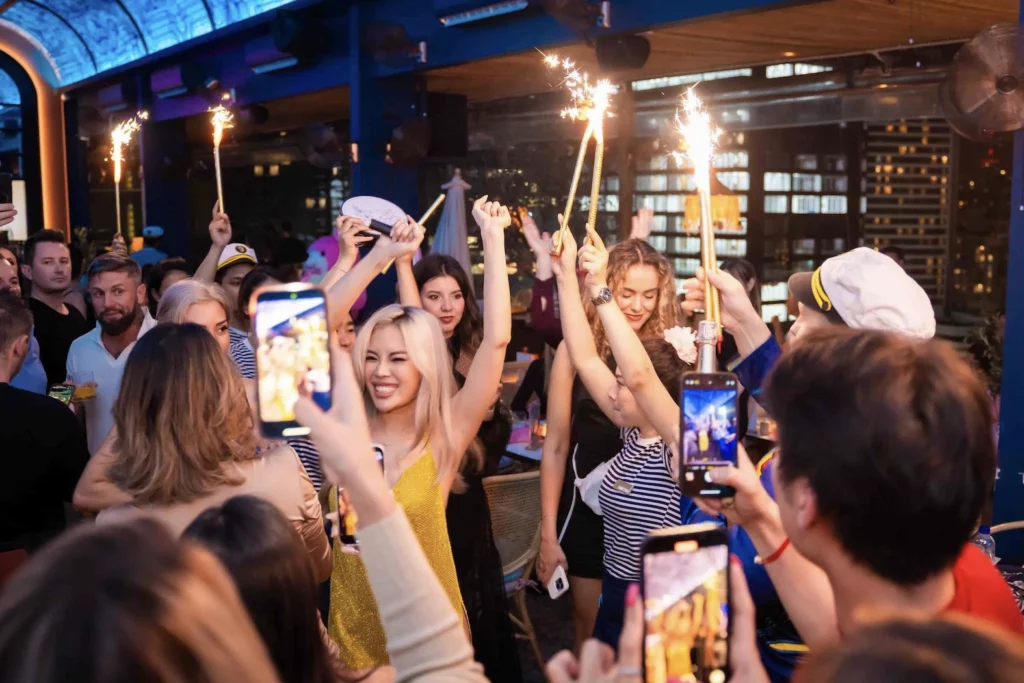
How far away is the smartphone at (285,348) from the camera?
1378mm

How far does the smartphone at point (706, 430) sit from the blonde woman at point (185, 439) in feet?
2.57

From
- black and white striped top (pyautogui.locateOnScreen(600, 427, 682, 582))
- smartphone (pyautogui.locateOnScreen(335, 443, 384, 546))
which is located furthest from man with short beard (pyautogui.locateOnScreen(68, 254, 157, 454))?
smartphone (pyautogui.locateOnScreen(335, 443, 384, 546))

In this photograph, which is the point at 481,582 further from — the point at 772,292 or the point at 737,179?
the point at 737,179

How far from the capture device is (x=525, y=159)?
9484 mm

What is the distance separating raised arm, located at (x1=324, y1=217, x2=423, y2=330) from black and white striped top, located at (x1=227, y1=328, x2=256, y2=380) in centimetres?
94

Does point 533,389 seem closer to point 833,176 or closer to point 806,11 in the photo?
point 806,11

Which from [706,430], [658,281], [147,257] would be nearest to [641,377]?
[706,430]

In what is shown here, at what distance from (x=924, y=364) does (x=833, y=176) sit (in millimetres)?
8268

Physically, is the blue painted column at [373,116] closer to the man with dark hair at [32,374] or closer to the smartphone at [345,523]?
the man with dark hair at [32,374]

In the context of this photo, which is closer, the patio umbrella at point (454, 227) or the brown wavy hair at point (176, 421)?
the brown wavy hair at point (176, 421)

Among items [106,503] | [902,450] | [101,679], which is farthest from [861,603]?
[106,503]

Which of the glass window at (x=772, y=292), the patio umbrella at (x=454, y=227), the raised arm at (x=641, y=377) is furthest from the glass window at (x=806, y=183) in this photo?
the raised arm at (x=641, y=377)

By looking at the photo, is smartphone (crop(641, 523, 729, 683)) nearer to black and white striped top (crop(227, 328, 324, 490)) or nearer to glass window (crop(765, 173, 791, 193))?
black and white striped top (crop(227, 328, 324, 490))

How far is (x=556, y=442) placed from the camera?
3.13 metres
